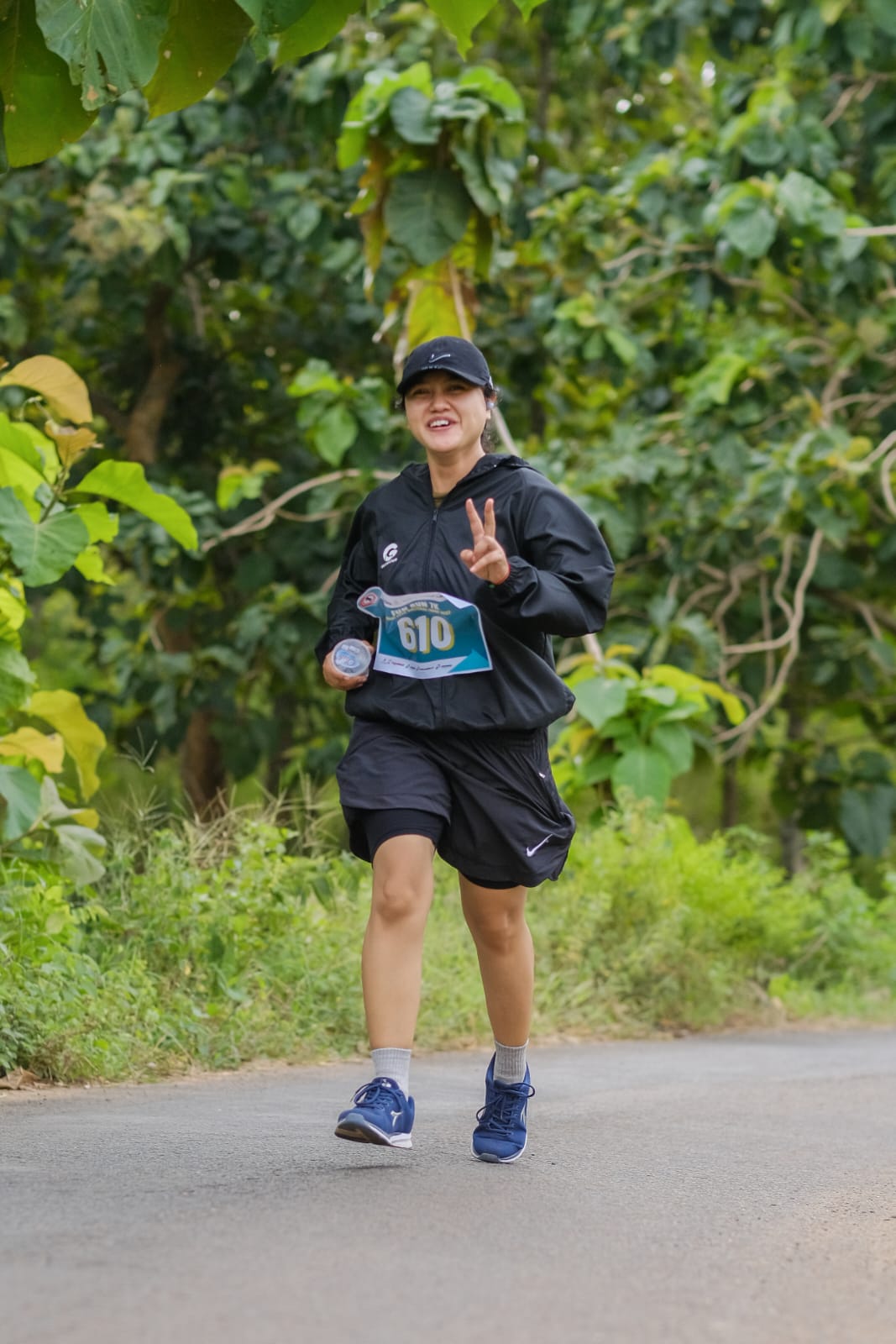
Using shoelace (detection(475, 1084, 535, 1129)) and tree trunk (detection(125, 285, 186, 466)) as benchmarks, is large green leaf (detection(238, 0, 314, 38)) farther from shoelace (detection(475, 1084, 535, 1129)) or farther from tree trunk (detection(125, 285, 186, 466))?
tree trunk (detection(125, 285, 186, 466))

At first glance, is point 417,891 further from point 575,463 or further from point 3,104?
point 575,463

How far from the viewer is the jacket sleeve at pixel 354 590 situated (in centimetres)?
445

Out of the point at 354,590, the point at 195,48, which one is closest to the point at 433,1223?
the point at 354,590

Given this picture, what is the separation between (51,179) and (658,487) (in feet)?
15.7

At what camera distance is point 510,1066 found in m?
4.48

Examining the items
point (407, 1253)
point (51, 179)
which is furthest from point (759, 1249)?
point (51, 179)

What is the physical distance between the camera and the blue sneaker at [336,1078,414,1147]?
3893 mm

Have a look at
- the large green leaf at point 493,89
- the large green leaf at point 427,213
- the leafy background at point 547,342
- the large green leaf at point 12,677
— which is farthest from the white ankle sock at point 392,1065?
the large green leaf at point 493,89

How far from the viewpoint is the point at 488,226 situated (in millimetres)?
9859

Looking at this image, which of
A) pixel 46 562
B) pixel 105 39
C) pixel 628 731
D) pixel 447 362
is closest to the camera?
pixel 105 39

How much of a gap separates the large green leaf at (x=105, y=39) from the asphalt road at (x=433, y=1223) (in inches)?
85.6

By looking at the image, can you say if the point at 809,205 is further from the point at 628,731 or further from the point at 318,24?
the point at 318,24

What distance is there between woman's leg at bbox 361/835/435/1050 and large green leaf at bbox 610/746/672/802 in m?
5.36

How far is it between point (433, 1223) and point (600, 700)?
6.17m
